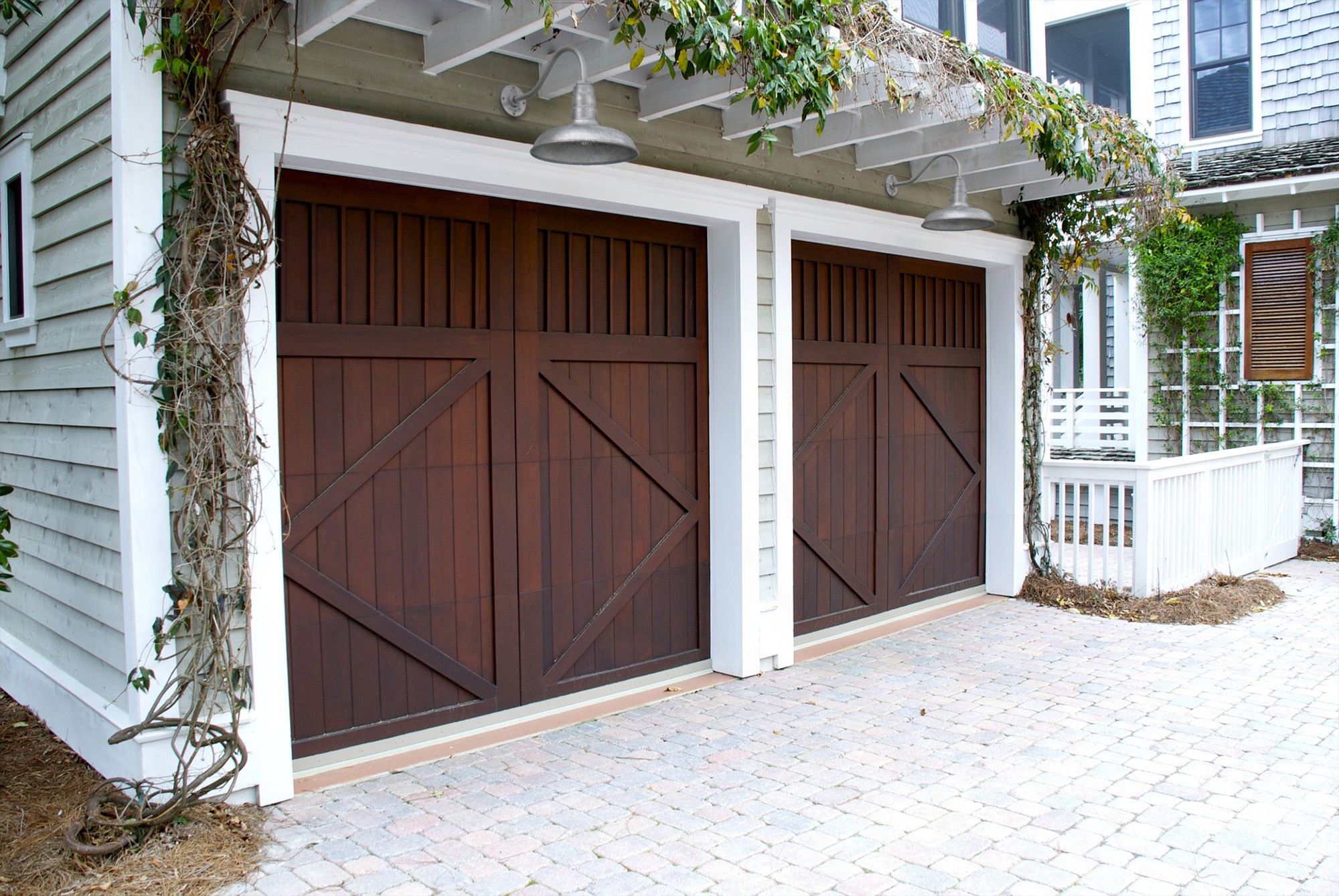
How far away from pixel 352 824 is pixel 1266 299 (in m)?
8.37

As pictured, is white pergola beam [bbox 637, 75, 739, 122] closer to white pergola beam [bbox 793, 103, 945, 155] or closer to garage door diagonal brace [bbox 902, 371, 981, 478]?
white pergola beam [bbox 793, 103, 945, 155]

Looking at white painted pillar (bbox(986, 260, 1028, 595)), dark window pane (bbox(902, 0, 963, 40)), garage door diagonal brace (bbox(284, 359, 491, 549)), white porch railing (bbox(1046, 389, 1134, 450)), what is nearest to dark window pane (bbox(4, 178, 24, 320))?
garage door diagonal brace (bbox(284, 359, 491, 549))

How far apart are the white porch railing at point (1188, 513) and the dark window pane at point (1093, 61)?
19.3 feet

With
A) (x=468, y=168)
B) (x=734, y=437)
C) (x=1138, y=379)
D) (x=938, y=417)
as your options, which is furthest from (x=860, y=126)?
(x=1138, y=379)

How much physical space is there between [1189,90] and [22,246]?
9.68 metres

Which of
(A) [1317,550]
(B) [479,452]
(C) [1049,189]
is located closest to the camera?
(B) [479,452]

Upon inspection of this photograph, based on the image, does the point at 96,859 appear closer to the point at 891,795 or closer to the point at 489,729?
the point at 489,729

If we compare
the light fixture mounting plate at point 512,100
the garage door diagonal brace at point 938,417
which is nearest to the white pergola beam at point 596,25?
the light fixture mounting plate at point 512,100

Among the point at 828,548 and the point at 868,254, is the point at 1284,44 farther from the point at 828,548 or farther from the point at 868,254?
the point at 828,548

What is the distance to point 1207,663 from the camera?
5.12m

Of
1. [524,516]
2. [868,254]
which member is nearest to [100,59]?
[524,516]

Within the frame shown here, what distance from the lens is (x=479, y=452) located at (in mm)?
4121

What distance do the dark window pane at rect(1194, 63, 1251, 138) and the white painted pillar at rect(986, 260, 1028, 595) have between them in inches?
163

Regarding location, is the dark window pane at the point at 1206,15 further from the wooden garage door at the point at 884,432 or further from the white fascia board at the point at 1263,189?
the wooden garage door at the point at 884,432
